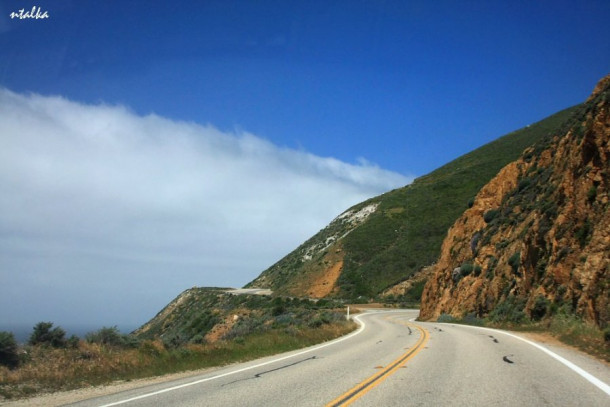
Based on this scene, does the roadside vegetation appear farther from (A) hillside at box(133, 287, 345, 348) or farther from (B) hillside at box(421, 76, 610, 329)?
(B) hillside at box(421, 76, 610, 329)

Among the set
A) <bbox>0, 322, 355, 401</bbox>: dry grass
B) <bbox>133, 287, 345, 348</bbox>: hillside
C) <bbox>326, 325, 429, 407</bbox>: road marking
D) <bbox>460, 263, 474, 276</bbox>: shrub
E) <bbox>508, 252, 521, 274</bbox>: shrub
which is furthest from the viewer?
<bbox>460, 263, 474, 276</bbox>: shrub

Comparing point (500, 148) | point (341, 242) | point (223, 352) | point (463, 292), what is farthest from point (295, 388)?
point (500, 148)

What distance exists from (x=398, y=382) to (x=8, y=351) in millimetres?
9311

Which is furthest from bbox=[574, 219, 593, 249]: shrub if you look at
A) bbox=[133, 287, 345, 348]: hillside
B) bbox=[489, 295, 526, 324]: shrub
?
bbox=[133, 287, 345, 348]: hillside

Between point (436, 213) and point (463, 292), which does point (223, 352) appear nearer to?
point (463, 292)

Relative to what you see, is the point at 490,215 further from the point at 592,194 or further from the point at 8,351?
the point at 8,351

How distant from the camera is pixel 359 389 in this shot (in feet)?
26.4

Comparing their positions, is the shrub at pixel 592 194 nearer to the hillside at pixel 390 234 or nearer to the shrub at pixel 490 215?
the shrub at pixel 490 215

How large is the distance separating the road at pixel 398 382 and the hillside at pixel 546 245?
687cm

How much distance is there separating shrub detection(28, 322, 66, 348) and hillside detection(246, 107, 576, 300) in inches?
2088

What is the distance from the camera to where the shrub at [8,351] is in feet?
35.4

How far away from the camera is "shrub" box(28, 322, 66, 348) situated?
13.0 meters

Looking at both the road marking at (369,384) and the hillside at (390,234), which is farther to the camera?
the hillside at (390,234)

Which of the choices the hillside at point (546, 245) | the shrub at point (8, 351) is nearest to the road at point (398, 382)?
the shrub at point (8, 351)
